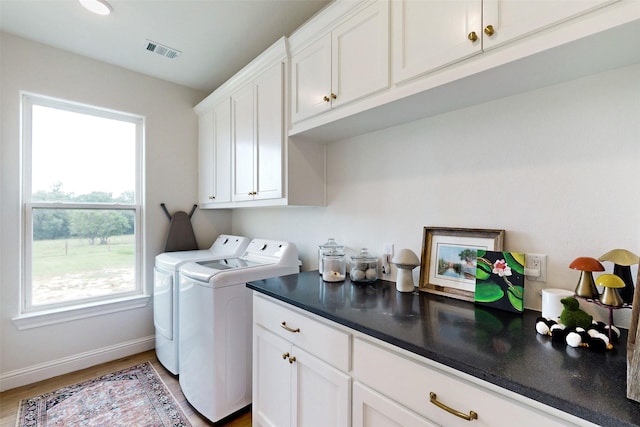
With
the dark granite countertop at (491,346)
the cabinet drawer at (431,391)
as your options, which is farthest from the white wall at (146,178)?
the cabinet drawer at (431,391)

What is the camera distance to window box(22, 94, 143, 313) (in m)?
2.33

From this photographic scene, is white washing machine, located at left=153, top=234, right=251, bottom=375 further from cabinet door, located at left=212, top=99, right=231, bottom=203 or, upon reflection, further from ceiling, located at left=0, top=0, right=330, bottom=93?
ceiling, located at left=0, top=0, right=330, bottom=93

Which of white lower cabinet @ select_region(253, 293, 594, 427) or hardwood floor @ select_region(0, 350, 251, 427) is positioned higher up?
white lower cabinet @ select_region(253, 293, 594, 427)

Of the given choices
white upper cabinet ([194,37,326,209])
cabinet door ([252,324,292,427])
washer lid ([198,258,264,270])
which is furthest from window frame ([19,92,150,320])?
cabinet door ([252,324,292,427])

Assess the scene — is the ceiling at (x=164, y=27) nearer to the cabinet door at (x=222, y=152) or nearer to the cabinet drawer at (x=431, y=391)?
the cabinet door at (x=222, y=152)

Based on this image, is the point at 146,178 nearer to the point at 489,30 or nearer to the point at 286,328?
the point at 286,328

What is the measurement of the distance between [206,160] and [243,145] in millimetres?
803

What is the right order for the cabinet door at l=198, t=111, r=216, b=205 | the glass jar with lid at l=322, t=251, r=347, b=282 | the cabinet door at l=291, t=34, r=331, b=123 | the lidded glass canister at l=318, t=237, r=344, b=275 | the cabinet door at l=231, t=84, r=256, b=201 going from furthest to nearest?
the cabinet door at l=198, t=111, r=216, b=205, the cabinet door at l=231, t=84, r=256, b=201, the lidded glass canister at l=318, t=237, r=344, b=275, the glass jar with lid at l=322, t=251, r=347, b=282, the cabinet door at l=291, t=34, r=331, b=123

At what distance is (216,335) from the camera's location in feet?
5.94

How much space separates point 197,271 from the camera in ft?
6.33

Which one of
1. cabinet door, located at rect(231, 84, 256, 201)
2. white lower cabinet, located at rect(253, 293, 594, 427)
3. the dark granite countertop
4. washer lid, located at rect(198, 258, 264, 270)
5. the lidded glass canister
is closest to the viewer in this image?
the dark granite countertop

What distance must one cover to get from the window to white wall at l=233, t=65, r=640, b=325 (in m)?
2.25

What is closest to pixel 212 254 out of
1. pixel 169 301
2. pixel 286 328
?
pixel 169 301

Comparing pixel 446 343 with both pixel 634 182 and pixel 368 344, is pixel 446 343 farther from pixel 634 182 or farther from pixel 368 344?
pixel 634 182
